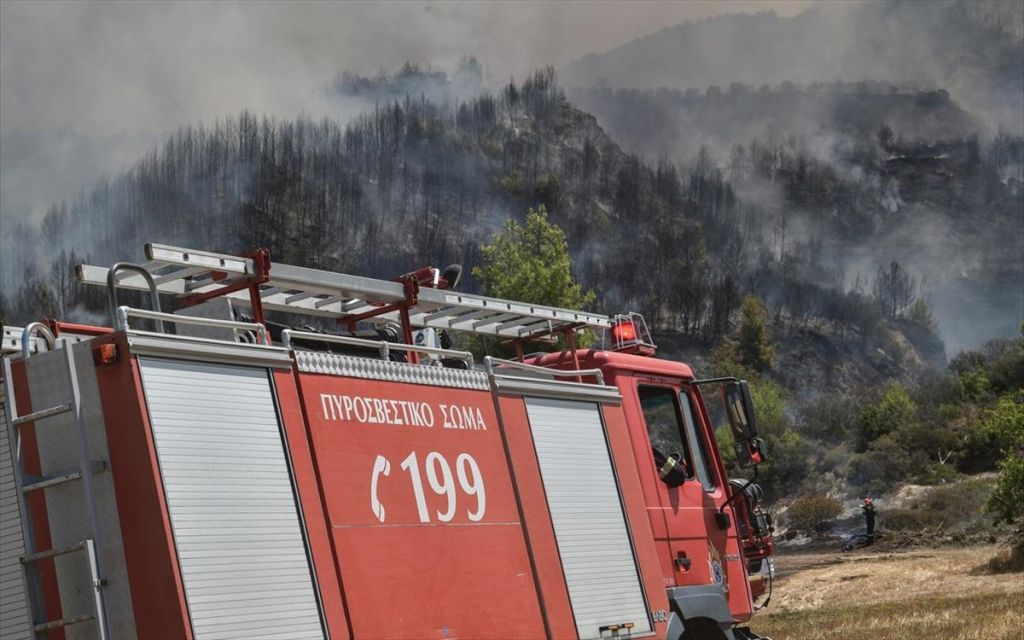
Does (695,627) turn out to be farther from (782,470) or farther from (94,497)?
(782,470)

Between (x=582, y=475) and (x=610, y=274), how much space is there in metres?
81.9

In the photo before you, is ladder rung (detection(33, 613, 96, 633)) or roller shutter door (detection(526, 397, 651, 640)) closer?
ladder rung (detection(33, 613, 96, 633))

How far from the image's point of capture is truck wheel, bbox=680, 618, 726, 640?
981 centimetres

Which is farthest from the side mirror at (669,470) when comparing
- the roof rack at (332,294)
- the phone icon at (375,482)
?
the phone icon at (375,482)

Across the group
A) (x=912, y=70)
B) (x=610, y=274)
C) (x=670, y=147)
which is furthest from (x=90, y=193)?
(x=912, y=70)

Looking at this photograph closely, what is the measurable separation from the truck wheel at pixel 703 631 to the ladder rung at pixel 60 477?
517 cm

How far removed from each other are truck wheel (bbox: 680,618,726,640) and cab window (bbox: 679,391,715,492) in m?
1.02

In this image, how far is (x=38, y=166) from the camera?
47.5 m

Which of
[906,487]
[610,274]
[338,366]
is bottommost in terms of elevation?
[906,487]

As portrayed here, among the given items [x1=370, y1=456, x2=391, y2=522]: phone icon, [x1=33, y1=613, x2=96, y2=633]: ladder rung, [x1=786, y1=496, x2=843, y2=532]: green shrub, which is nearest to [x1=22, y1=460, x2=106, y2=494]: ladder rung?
[x1=33, y1=613, x2=96, y2=633]: ladder rung

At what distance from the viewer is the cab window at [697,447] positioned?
1021cm

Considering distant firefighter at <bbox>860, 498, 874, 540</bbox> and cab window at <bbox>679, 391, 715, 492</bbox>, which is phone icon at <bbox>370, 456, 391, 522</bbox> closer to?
cab window at <bbox>679, 391, 715, 492</bbox>

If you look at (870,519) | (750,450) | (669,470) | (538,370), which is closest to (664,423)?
(669,470)

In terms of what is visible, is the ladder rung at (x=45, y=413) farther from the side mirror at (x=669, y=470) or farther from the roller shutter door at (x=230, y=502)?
the side mirror at (x=669, y=470)
